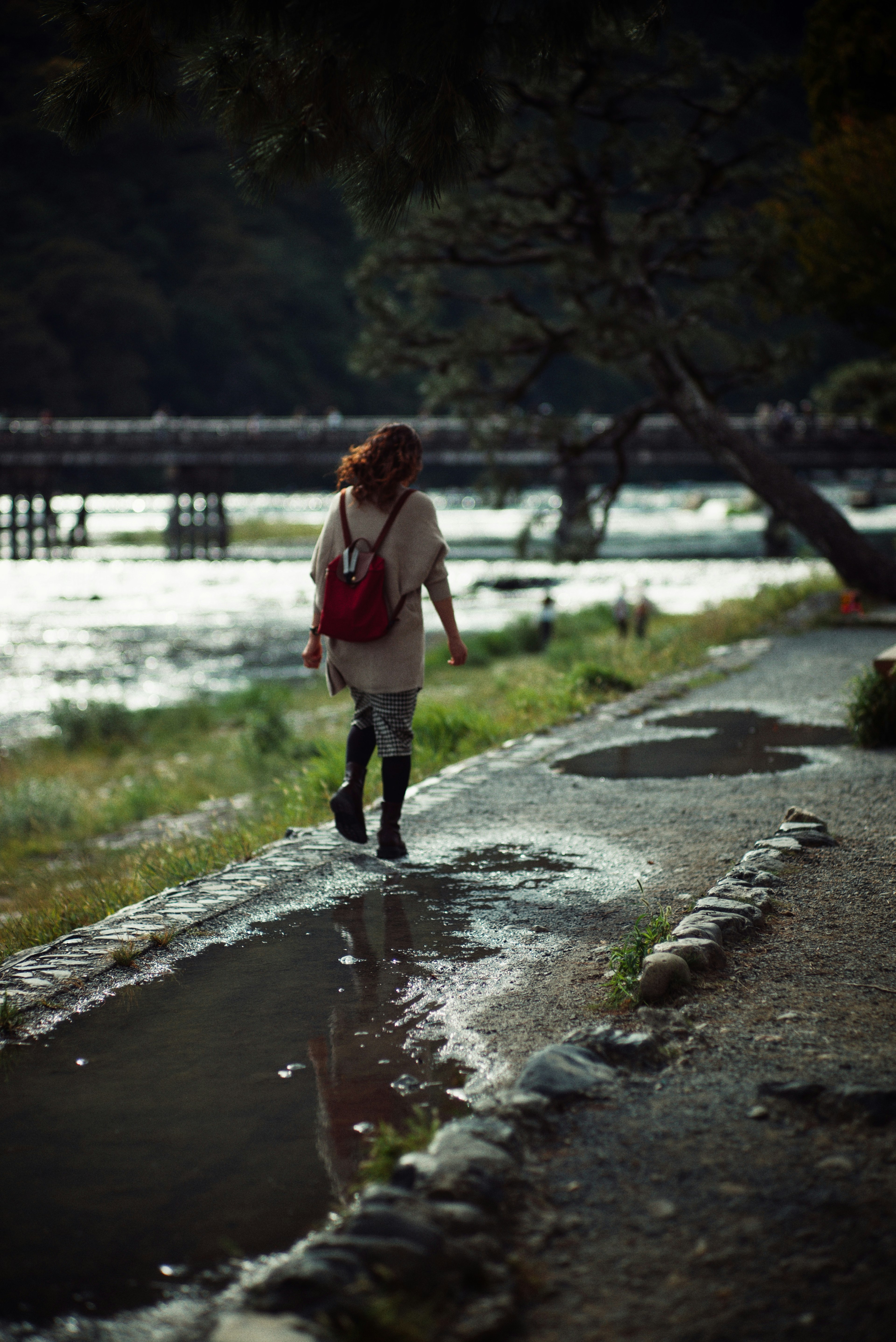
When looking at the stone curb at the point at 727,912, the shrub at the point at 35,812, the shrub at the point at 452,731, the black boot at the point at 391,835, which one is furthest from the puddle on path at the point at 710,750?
the shrub at the point at 35,812

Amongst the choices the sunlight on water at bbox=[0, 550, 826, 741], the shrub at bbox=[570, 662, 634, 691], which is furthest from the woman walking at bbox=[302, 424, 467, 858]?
the sunlight on water at bbox=[0, 550, 826, 741]

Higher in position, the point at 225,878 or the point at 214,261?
the point at 214,261

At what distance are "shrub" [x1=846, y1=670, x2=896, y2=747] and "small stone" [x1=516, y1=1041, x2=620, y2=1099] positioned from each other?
4.99 m

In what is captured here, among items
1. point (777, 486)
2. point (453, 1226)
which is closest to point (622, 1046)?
point (453, 1226)

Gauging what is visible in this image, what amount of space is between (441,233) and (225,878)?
1502cm

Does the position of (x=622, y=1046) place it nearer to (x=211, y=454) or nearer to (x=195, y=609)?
(x=195, y=609)

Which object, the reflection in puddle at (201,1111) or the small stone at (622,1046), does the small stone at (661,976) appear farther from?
the reflection in puddle at (201,1111)

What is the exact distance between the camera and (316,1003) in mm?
3738

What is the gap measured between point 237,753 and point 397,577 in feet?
33.8

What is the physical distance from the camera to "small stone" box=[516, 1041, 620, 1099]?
2.93 m

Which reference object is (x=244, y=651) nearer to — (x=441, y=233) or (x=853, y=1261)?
(x=441, y=233)

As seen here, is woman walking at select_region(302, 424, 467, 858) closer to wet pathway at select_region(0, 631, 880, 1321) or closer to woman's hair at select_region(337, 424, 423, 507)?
woman's hair at select_region(337, 424, 423, 507)

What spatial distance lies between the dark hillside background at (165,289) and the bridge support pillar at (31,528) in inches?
1005

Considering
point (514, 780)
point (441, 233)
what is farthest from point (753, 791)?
point (441, 233)
